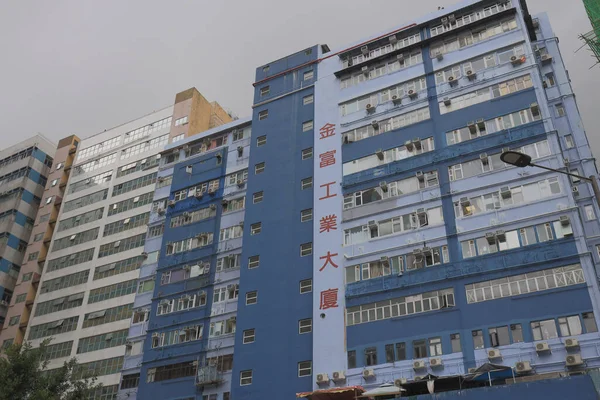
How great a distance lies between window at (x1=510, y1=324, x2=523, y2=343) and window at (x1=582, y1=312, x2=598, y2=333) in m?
3.02

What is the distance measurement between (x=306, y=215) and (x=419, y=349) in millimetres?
13156

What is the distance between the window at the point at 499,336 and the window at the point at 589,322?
3.73m

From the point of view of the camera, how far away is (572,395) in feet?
85.6

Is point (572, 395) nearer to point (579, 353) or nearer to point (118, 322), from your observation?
point (579, 353)

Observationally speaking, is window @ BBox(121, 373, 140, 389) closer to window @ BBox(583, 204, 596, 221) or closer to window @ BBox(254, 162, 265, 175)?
window @ BBox(254, 162, 265, 175)

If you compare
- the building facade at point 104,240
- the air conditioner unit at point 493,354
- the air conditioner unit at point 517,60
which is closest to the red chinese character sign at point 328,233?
the air conditioner unit at point 493,354

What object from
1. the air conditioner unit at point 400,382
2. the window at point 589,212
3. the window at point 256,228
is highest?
the window at point 256,228

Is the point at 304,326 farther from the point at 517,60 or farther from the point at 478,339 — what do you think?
the point at 517,60

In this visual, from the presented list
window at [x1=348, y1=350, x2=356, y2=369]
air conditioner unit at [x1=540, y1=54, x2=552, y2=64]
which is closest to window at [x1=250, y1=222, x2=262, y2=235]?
window at [x1=348, y1=350, x2=356, y2=369]

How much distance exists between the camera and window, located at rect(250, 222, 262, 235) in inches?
1731

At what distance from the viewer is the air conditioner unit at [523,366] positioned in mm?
29406

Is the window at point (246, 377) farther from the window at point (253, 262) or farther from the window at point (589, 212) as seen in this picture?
the window at point (589, 212)

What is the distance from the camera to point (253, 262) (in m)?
42.9

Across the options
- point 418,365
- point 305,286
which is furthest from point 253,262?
point 418,365
